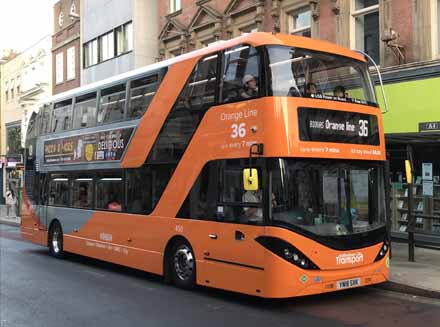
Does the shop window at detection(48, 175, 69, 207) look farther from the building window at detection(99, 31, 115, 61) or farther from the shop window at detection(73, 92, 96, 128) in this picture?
the building window at detection(99, 31, 115, 61)

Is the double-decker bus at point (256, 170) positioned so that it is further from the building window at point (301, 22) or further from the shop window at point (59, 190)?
the building window at point (301, 22)

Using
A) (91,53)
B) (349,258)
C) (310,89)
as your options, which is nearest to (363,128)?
(310,89)

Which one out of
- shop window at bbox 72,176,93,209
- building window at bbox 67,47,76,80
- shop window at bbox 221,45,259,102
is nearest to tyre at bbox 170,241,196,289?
shop window at bbox 221,45,259,102

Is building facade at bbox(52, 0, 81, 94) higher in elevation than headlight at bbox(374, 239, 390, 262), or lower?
higher

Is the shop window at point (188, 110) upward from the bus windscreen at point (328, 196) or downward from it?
upward

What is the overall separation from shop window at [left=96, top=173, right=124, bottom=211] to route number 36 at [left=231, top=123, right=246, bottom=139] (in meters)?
3.82

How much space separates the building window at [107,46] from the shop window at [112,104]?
55.0ft

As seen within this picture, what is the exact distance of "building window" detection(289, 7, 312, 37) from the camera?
17156 mm

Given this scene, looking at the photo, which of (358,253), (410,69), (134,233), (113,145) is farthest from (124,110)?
(410,69)

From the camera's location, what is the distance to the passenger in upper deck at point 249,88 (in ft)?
26.4

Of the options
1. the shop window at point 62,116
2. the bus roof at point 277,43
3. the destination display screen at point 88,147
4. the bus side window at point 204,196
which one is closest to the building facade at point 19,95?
the shop window at point 62,116

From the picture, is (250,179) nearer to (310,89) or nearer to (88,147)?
(310,89)

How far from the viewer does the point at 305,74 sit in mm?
8188

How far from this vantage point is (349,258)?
812 cm
